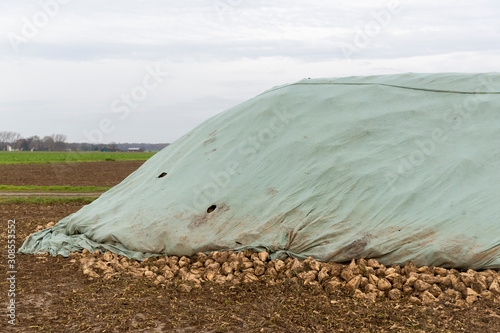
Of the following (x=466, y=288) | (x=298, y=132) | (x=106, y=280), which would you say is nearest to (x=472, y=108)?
(x=298, y=132)

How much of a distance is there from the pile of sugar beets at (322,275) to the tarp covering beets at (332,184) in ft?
0.50

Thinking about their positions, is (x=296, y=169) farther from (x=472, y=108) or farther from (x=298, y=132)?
(x=472, y=108)

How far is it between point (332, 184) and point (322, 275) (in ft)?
4.47

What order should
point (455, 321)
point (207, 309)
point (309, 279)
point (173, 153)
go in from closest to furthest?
1. point (455, 321)
2. point (207, 309)
3. point (309, 279)
4. point (173, 153)

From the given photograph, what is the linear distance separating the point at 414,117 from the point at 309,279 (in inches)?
123

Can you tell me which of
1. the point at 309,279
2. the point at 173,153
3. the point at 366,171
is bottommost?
the point at 309,279

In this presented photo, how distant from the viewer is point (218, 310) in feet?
16.4

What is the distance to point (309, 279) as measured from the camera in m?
5.48
